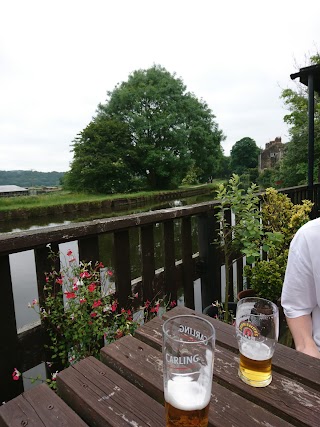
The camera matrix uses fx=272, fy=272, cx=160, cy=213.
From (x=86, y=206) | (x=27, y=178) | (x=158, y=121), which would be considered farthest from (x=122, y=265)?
(x=27, y=178)

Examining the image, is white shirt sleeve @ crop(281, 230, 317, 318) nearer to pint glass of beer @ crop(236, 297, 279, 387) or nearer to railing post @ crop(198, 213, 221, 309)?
pint glass of beer @ crop(236, 297, 279, 387)

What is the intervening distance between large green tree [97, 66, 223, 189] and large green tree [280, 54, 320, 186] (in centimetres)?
1330

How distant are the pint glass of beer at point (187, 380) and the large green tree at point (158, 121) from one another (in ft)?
87.7

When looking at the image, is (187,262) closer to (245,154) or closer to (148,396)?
(148,396)

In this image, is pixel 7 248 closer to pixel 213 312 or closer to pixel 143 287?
pixel 143 287

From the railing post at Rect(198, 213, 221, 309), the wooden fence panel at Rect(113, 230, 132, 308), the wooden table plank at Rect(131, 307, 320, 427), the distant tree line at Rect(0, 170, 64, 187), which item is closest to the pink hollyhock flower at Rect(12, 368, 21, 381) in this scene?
the wooden fence panel at Rect(113, 230, 132, 308)

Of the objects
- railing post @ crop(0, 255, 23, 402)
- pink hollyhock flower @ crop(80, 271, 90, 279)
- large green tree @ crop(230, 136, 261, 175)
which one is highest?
large green tree @ crop(230, 136, 261, 175)

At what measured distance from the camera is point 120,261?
5.72 feet

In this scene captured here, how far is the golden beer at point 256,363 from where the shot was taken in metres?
0.69

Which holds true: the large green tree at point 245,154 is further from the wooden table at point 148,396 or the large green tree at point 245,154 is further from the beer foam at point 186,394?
the beer foam at point 186,394

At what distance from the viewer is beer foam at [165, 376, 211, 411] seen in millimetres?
490

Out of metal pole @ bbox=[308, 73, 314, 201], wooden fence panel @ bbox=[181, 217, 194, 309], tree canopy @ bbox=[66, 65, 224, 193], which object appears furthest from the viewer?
tree canopy @ bbox=[66, 65, 224, 193]

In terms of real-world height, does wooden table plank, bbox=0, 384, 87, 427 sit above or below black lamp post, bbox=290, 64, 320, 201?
below

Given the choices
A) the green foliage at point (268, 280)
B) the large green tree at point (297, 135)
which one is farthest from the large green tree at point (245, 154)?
the green foliage at point (268, 280)
